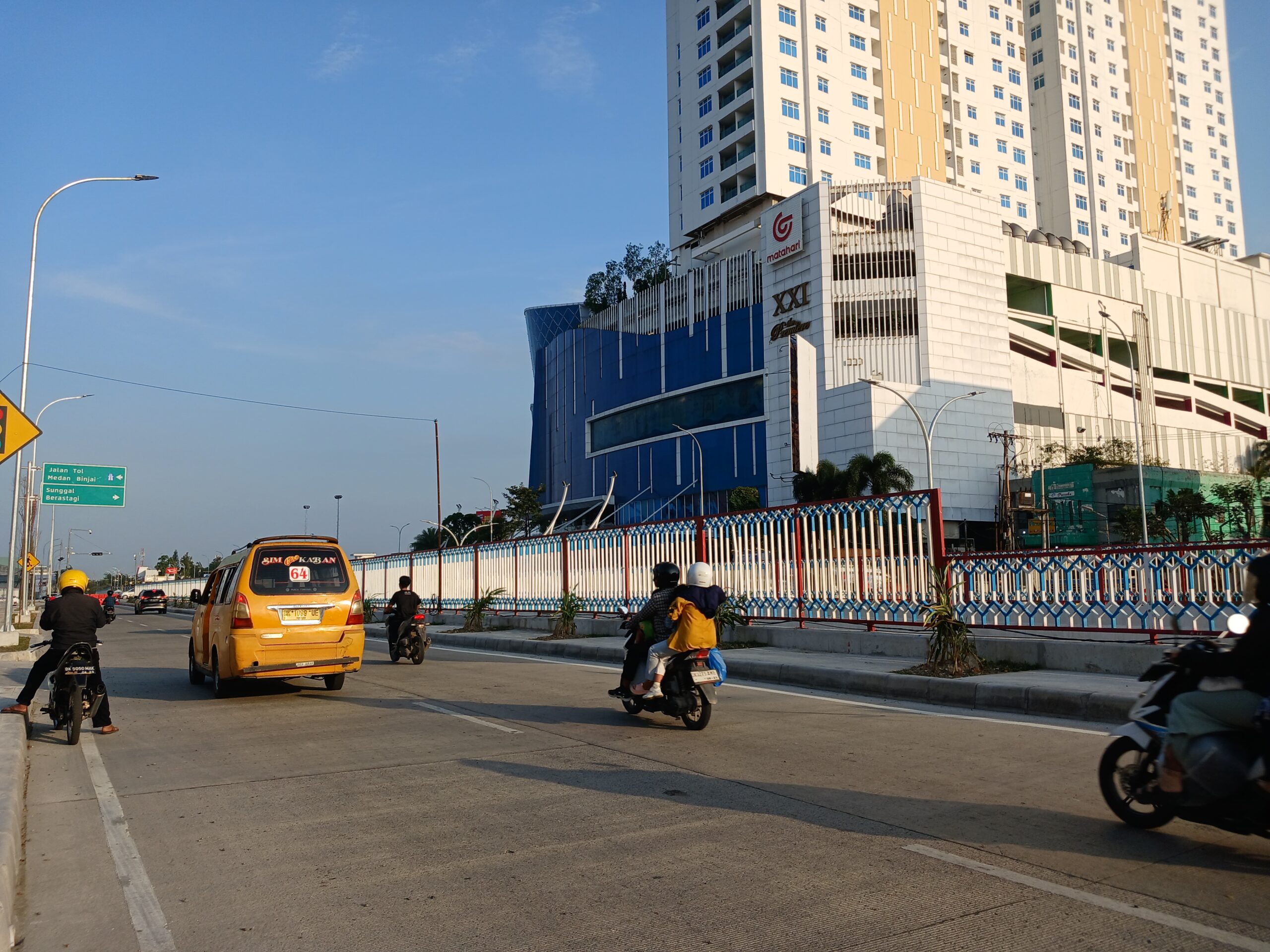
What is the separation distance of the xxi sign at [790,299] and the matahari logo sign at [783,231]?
2190 mm

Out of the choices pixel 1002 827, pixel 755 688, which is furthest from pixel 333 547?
pixel 1002 827

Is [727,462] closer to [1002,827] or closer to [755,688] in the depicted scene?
[755,688]

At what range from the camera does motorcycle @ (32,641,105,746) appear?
342 inches

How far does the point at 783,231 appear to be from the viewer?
6519cm

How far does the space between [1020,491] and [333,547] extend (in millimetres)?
52602

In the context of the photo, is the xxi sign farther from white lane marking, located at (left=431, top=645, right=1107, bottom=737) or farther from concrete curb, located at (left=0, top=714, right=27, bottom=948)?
concrete curb, located at (left=0, top=714, right=27, bottom=948)

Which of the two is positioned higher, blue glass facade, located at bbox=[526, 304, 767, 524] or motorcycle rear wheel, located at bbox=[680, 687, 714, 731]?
blue glass facade, located at bbox=[526, 304, 767, 524]

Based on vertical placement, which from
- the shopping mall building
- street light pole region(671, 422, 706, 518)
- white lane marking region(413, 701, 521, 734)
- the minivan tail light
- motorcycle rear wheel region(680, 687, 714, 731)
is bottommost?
white lane marking region(413, 701, 521, 734)

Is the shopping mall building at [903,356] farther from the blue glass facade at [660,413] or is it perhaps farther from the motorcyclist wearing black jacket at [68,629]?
the motorcyclist wearing black jacket at [68,629]

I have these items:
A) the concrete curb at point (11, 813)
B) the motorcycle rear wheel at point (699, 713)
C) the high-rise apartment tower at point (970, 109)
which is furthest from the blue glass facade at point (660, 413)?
the concrete curb at point (11, 813)

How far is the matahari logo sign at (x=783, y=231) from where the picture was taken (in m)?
64.2

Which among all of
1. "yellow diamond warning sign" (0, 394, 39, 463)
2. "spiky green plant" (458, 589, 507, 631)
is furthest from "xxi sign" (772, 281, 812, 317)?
"yellow diamond warning sign" (0, 394, 39, 463)

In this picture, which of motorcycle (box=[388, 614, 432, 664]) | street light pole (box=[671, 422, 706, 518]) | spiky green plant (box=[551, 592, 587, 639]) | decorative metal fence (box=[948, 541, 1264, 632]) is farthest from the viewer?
street light pole (box=[671, 422, 706, 518])

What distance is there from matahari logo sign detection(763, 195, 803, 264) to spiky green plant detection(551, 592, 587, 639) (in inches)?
1903
